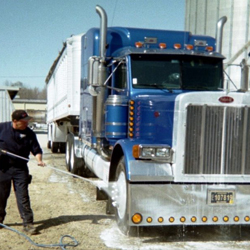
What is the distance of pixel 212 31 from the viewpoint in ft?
47.7

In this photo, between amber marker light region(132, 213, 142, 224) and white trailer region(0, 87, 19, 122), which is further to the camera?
white trailer region(0, 87, 19, 122)

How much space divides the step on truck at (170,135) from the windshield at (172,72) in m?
0.02

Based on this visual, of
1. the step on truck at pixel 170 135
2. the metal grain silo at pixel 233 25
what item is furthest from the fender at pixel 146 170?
the metal grain silo at pixel 233 25

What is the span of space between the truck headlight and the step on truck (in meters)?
0.01

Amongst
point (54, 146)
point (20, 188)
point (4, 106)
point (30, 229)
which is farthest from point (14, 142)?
point (4, 106)

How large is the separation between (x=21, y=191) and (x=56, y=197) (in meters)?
2.70

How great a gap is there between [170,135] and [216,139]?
2.04ft

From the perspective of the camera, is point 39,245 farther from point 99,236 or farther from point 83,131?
point 83,131

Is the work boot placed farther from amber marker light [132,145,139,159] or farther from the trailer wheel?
amber marker light [132,145,139,159]

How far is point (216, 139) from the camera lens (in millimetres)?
5449

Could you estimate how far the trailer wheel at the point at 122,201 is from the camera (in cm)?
560

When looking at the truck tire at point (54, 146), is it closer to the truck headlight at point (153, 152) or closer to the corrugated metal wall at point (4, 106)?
the corrugated metal wall at point (4, 106)

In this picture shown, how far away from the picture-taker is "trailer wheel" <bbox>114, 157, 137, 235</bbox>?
18.4 ft

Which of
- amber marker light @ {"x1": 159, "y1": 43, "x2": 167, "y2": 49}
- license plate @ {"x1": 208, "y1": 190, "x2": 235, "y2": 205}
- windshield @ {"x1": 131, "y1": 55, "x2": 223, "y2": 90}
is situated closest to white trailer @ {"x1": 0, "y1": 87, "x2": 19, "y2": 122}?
amber marker light @ {"x1": 159, "y1": 43, "x2": 167, "y2": 49}
